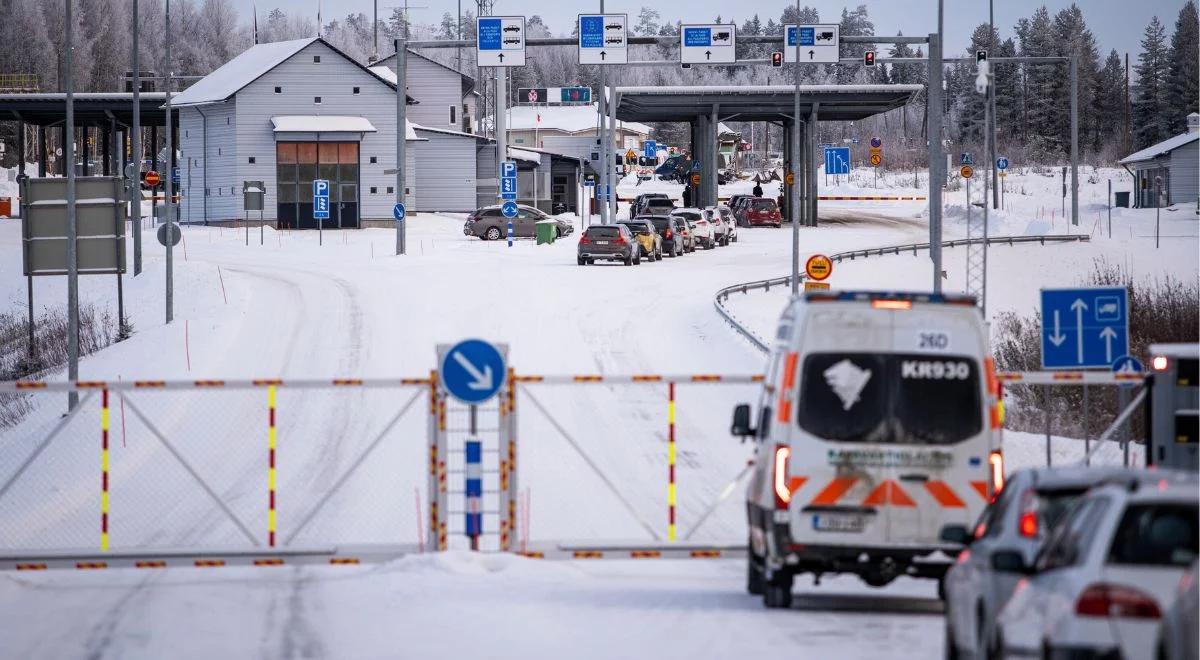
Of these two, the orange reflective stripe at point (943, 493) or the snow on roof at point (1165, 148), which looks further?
the snow on roof at point (1165, 148)

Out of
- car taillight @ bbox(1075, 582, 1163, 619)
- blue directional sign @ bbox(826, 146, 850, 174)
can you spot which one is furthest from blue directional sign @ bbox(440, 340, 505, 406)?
blue directional sign @ bbox(826, 146, 850, 174)

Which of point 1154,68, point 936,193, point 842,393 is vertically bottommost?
point 842,393

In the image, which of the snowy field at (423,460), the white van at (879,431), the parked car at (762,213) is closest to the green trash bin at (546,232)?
the snowy field at (423,460)

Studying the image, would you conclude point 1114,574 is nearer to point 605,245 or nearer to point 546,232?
point 605,245

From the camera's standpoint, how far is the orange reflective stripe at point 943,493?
1159cm

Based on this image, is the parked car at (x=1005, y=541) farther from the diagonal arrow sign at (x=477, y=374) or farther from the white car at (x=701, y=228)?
the white car at (x=701, y=228)

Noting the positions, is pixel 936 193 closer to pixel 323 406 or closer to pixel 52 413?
pixel 323 406

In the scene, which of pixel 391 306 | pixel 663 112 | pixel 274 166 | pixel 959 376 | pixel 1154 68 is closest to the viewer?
pixel 959 376

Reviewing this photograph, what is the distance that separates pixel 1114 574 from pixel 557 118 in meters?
145

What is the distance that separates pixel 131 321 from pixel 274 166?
117ft

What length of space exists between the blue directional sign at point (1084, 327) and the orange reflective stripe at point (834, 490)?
8.23 m

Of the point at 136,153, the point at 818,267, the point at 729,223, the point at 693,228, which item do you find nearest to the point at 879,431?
the point at 818,267

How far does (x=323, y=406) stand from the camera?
25.5m

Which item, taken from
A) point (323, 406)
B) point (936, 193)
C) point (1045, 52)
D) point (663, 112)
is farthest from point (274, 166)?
point (1045, 52)
